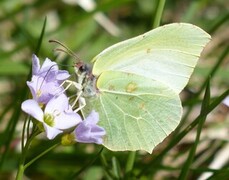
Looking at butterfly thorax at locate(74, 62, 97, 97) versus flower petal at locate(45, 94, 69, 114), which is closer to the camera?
flower petal at locate(45, 94, 69, 114)

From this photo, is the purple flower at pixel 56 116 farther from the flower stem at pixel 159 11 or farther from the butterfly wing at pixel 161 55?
the flower stem at pixel 159 11

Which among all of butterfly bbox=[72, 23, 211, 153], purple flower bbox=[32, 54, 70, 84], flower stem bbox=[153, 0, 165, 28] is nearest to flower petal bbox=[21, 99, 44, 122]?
purple flower bbox=[32, 54, 70, 84]

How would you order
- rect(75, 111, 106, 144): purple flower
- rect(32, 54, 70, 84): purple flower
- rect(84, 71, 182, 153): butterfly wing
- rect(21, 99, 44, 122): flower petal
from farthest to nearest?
1. rect(84, 71, 182, 153): butterfly wing
2. rect(32, 54, 70, 84): purple flower
3. rect(75, 111, 106, 144): purple flower
4. rect(21, 99, 44, 122): flower petal

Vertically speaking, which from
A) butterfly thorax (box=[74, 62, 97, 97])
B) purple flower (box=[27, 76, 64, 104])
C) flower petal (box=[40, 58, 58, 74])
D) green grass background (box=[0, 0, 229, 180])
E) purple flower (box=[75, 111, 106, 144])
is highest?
flower petal (box=[40, 58, 58, 74])

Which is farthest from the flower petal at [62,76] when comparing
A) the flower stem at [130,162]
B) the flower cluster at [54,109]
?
the flower stem at [130,162]

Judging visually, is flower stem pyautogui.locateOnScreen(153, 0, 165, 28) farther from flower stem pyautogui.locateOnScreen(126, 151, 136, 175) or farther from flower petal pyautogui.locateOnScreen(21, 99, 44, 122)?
flower petal pyautogui.locateOnScreen(21, 99, 44, 122)

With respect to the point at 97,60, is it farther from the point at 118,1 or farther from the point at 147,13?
the point at 147,13

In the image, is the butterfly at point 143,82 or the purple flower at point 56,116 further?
the butterfly at point 143,82
